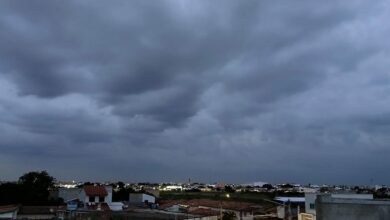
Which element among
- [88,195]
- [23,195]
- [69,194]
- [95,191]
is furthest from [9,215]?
[95,191]

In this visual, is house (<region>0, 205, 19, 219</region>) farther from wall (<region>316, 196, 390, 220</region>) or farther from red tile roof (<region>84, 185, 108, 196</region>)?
wall (<region>316, 196, 390, 220</region>)

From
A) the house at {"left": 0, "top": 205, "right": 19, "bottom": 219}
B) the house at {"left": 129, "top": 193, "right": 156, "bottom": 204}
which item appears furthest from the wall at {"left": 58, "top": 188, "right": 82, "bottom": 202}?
the house at {"left": 0, "top": 205, "right": 19, "bottom": 219}

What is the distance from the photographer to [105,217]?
49.2 m

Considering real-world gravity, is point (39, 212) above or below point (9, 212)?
below

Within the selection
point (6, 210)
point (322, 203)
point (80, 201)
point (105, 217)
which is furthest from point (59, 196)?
point (322, 203)

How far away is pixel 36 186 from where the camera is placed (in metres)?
82.6

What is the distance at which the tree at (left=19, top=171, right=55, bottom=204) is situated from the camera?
72.8 metres

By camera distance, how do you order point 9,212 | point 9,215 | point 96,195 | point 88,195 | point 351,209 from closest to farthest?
point 351,209 < point 9,215 < point 9,212 < point 88,195 < point 96,195

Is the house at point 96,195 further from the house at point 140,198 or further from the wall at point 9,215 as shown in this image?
the wall at point 9,215

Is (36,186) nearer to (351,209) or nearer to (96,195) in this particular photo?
(96,195)

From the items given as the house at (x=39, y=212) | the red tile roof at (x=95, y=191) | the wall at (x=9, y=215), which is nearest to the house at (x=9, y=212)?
the wall at (x=9, y=215)

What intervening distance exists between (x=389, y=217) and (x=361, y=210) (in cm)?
145

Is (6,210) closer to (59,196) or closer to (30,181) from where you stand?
(59,196)

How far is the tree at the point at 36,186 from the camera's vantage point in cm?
7281
